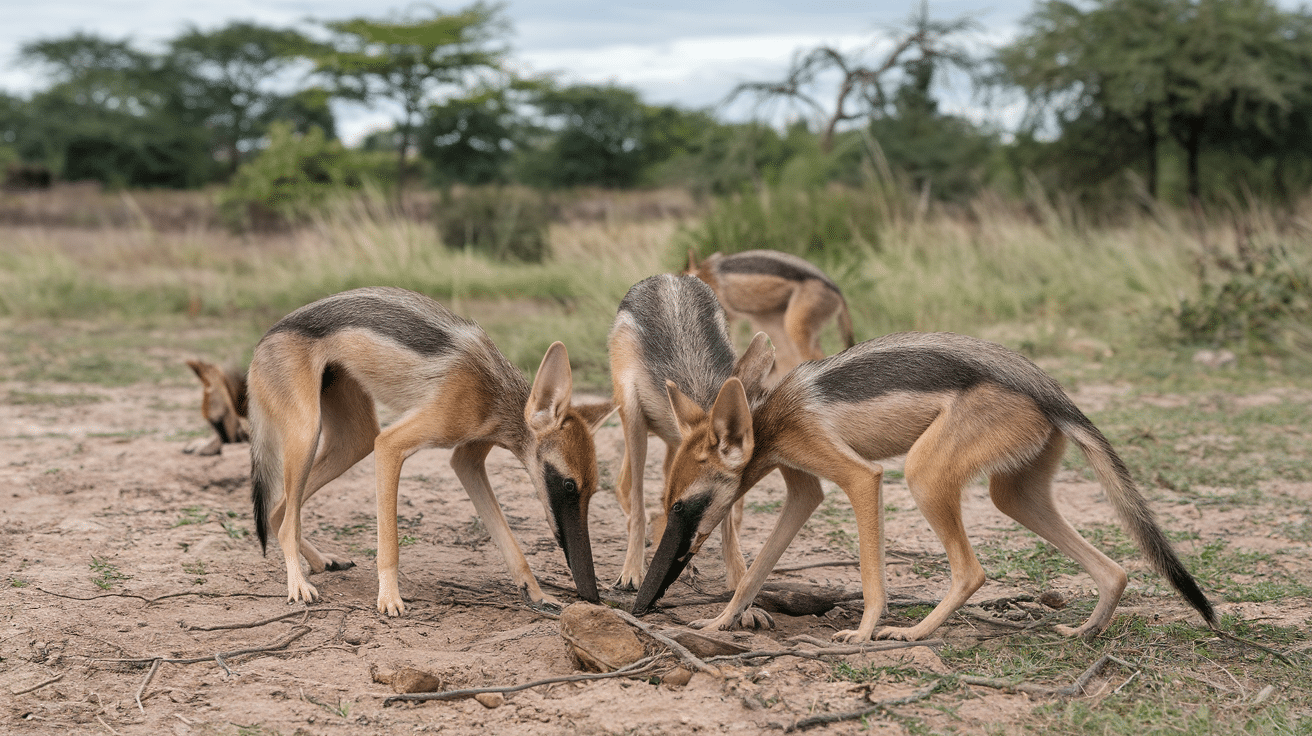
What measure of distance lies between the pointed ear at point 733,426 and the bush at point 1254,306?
28.7ft

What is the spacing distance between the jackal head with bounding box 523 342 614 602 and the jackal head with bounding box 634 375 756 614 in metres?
0.30

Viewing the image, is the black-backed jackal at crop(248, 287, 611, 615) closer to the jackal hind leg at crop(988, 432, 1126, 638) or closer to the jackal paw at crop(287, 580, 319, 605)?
the jackal paw at crop(287, 580, 319, 605)

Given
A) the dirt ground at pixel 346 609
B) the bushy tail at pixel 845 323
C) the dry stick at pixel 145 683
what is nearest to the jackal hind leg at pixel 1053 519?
the dirt ground at pixel 346 609

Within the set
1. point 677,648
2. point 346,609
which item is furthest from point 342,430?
point 677,648

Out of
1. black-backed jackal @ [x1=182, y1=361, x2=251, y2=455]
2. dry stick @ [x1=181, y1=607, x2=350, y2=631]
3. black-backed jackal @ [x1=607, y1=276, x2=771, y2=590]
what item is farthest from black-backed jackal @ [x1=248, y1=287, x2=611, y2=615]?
black-backed jackal @ [x1=182, y1=361, x2=251, y2=455]

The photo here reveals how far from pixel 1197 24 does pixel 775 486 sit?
18.9m

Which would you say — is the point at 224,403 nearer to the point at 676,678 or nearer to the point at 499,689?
the point at 499,689

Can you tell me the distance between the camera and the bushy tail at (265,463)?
4.46 metres

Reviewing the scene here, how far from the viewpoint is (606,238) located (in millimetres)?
16125

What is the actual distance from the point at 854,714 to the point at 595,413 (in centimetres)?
165

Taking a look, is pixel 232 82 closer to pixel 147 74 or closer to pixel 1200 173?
pixel 147 74

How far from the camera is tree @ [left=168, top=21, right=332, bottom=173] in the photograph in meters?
43.7

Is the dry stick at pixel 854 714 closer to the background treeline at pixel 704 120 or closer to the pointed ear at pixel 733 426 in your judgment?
the pointed ear at pixel 733 426

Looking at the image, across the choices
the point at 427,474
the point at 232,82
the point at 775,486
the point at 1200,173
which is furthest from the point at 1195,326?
the point at 232,82
